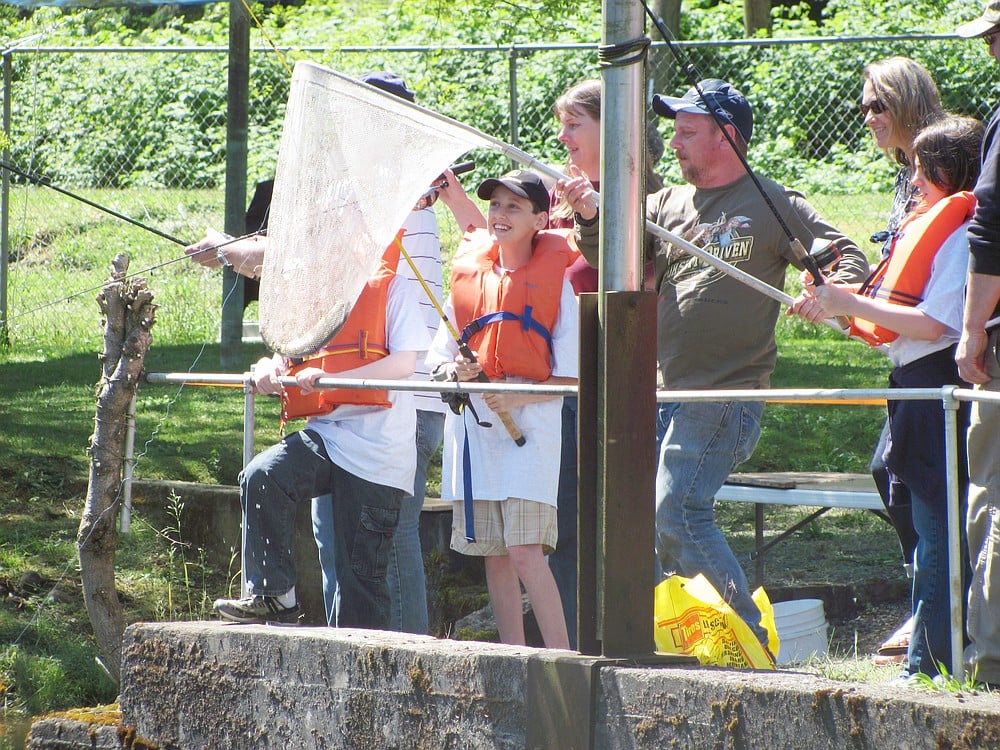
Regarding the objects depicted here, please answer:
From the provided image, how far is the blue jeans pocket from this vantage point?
4.45 meters

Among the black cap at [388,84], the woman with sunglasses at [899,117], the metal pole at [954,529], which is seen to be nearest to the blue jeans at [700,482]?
the woman with sunglasses at [899,117]

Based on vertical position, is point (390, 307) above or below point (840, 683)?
above

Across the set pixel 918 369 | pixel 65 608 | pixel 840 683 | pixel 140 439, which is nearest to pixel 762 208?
pixel 918 369

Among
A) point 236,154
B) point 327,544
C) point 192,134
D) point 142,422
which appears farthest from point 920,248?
point 192,134

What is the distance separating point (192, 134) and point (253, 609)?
26.8 ft

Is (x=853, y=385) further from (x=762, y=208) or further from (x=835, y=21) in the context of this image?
(x=835, y=21)

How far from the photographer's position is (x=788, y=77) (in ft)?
38.7

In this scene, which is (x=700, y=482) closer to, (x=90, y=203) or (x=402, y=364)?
(x=402, y=364)

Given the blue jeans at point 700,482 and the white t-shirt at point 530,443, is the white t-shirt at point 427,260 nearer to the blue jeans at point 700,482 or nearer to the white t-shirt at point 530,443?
the white t-shirt at point 530,443

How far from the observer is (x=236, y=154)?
8836mm

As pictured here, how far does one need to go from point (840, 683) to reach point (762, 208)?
6.18 feet

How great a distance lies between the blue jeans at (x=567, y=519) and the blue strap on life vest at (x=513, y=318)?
0.28 m

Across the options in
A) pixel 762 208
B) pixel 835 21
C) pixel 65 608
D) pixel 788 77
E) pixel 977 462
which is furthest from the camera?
pixel 835 21

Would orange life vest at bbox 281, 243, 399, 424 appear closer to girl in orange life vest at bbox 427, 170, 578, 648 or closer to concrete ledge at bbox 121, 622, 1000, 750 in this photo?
girl in orange life vest at bbox 427, 170, 578, 648
